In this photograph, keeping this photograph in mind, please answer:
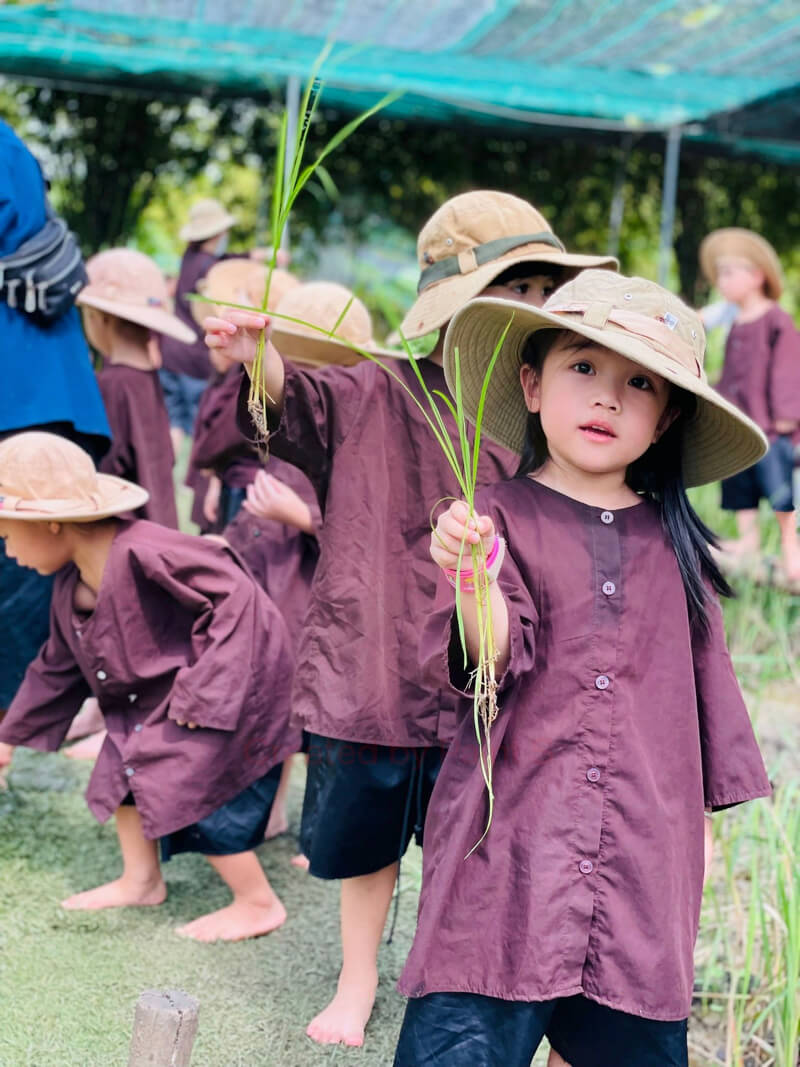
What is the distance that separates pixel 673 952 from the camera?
1.77 meters

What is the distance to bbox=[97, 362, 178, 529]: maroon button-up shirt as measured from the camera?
390 centimetres

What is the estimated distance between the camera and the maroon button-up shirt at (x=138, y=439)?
390 centimetres

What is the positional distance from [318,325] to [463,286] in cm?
96

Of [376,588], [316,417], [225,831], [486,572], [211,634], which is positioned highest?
[316,417]

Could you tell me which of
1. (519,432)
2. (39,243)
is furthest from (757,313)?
(519,432)

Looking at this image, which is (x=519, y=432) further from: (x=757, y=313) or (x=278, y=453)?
(x=757, y=313)

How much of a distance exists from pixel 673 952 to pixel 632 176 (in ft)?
32.8

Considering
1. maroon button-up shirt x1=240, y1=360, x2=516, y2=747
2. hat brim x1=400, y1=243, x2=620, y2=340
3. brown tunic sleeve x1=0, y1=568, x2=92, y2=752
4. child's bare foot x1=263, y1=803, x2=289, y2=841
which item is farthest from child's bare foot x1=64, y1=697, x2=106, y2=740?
hat brim x1=400, y1=243, x2=620, y2=340

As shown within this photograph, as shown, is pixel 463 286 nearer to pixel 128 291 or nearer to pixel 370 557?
pixel 370 557

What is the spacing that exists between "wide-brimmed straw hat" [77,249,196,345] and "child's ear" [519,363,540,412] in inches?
86.6

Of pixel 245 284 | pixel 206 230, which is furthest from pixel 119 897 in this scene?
pixel 206 230

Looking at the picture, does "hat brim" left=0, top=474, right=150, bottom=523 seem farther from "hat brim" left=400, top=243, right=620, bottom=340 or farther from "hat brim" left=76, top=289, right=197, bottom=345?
"hat brim" left=76, top=289, right=197, bottom=345

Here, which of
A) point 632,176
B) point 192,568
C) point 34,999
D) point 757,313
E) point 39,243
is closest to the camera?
point 34,999

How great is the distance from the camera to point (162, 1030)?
63.0 inches
